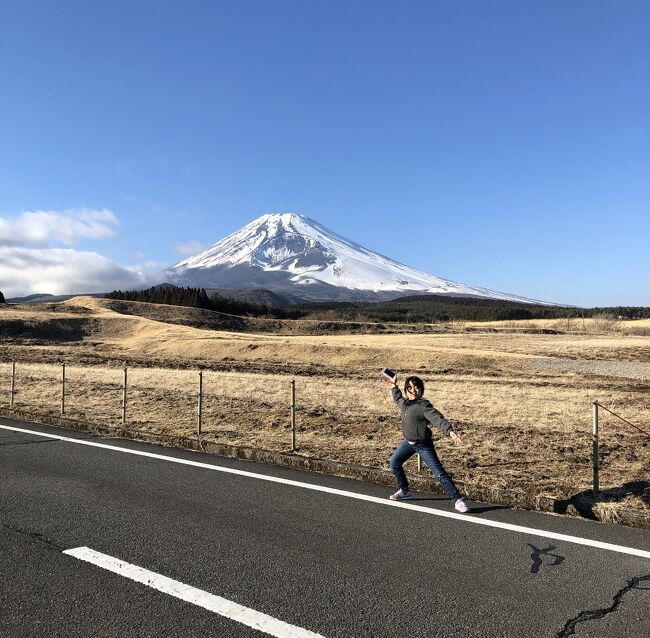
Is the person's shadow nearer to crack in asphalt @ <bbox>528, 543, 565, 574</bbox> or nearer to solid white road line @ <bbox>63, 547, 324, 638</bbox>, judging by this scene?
crack in asphalt @ <bbox>528, 543, 565, 574</bbox>

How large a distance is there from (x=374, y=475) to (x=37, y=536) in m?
3.99

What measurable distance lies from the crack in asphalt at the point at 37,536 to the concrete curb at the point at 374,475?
3733 millimetres

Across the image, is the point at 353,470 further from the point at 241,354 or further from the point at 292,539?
the point at 241,354

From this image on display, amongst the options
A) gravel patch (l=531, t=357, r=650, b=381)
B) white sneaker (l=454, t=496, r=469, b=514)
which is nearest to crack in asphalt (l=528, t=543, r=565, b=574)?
white sneaker (l=454, t=496, r=469, b=514)

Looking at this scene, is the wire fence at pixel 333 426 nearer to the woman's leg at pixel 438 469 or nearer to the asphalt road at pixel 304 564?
the woman's leg at pixel 438 469

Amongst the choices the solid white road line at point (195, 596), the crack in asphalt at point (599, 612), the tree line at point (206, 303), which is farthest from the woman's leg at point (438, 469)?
the tree line at point (206, 303)

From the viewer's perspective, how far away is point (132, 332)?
58156mm

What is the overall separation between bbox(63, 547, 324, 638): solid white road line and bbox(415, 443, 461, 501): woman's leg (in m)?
3.10

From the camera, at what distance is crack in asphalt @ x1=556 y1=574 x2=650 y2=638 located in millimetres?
3684

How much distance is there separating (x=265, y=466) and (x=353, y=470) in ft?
4.50

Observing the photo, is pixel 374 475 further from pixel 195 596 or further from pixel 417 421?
pixel 195 596

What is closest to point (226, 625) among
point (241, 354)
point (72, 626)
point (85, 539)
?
point (72, 626)

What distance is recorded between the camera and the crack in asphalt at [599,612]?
3.68 metres

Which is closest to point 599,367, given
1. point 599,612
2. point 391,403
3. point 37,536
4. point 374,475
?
point 391,403
